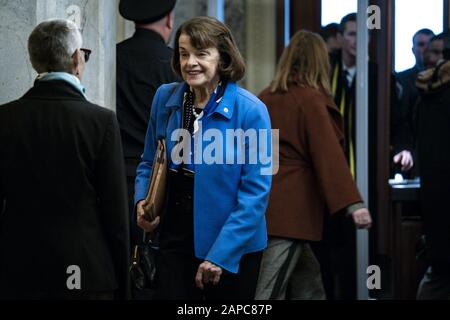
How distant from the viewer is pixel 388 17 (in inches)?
284

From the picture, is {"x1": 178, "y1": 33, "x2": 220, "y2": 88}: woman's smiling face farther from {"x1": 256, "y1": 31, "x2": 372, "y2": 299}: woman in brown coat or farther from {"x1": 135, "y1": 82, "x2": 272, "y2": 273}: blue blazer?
{"x1": 256, "y1": 31, "x2": 372, "y2": 299}: woman in brown coat

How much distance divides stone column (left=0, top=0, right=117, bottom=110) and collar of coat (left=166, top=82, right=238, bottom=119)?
0.92 meters

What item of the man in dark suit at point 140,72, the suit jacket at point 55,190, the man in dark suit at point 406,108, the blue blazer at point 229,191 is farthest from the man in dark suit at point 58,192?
the man in dark suit at point 406,108

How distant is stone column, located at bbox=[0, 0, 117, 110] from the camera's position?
195 inches

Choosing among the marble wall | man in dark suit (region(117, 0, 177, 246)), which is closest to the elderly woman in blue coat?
man in dark suit (region(117, 0, 177, 246))

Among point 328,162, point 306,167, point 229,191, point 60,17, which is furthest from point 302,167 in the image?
point 229,191

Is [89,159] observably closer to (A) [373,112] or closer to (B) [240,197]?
(B) [240,197]

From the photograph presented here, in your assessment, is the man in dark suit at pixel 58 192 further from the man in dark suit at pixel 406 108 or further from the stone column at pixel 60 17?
the man in dark suit at pixel 406 108

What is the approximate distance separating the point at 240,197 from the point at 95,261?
1.83ft

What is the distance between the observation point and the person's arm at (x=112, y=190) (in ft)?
13.4

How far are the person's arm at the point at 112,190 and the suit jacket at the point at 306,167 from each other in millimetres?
1867

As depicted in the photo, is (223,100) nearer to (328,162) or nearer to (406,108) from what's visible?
(328,162)

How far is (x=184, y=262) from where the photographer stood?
166 inches
